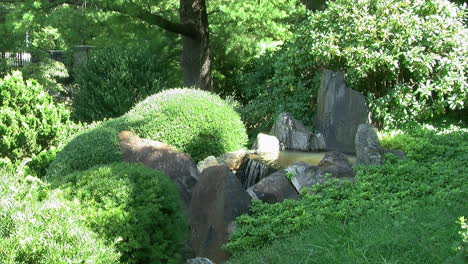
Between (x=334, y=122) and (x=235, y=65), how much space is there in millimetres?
4817

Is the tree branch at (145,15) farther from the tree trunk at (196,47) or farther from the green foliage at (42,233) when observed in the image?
the green foliage at (42,233)

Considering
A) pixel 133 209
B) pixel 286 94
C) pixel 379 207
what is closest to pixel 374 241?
pixel 379 207

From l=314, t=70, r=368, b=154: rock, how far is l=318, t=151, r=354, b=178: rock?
6.08 feet

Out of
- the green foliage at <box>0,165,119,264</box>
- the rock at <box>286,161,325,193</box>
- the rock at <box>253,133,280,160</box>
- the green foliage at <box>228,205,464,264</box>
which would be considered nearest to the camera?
the green foliage at <box>0,165,119,264</box>

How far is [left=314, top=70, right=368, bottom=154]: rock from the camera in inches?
375

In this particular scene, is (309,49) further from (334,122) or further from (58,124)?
(58,124)

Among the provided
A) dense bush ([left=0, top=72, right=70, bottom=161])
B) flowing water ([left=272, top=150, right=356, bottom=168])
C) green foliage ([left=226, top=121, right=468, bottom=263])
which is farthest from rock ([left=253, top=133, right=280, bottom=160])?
dense bush ([left=0, top=72, right=70, bottom=161])

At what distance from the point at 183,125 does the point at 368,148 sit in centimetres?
267

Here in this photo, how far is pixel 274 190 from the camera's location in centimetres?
686

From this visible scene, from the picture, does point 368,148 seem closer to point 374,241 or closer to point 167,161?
point 167,161

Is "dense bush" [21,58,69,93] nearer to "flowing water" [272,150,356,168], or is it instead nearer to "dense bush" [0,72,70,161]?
"dense bush" [0,72,70,161]

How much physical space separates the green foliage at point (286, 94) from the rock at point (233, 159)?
1.88m

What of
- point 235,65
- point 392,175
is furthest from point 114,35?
point 392,175

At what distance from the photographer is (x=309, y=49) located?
407 inches
